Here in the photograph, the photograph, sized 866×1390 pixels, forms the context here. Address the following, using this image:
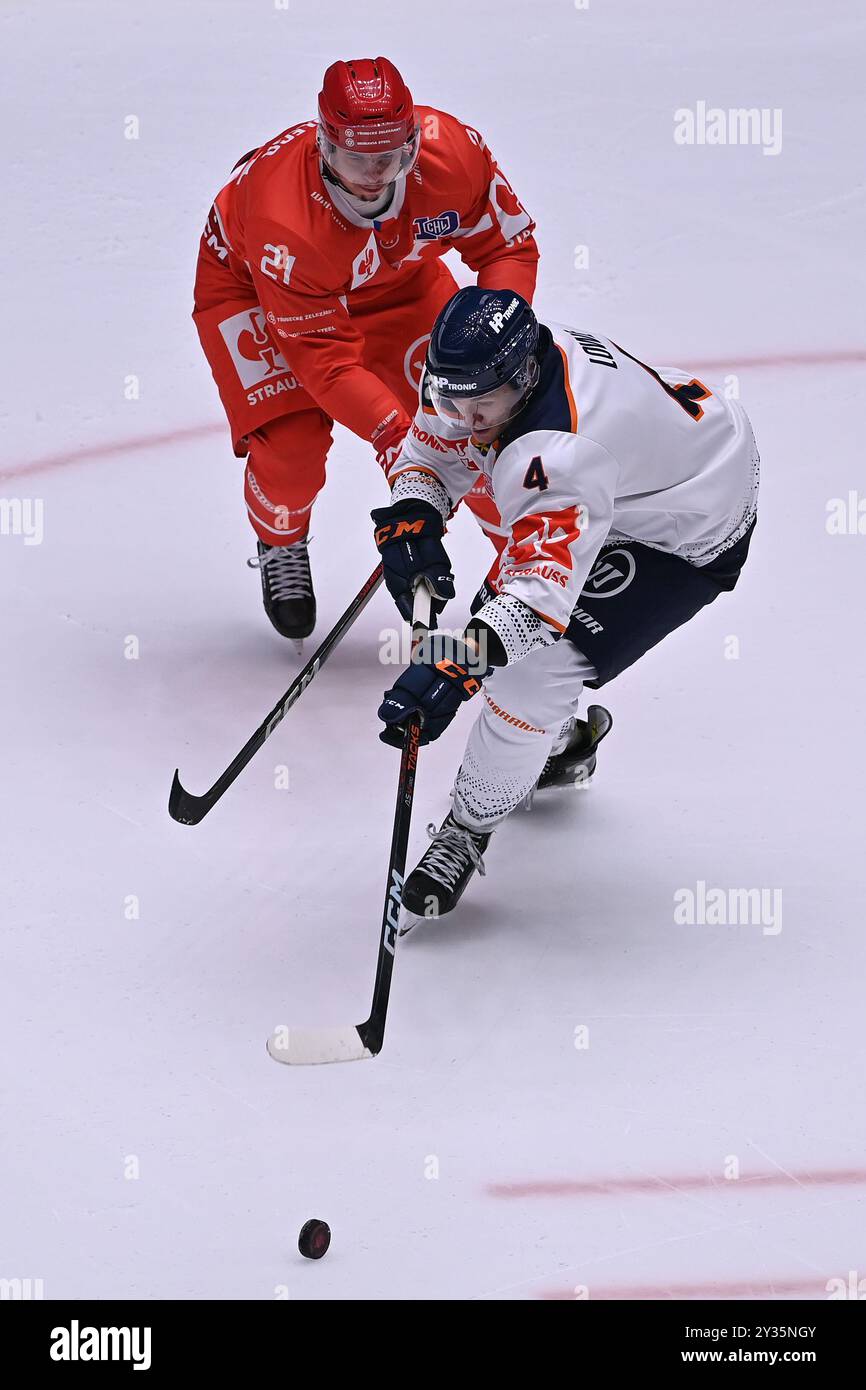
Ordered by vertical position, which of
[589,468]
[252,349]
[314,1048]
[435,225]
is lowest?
[314,1048]

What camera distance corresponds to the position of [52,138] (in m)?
5.92

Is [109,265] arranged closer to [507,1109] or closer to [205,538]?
[205,538]

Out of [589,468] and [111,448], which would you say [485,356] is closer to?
[589,468]

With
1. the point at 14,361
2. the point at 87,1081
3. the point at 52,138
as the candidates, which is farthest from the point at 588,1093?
the point at 52,138

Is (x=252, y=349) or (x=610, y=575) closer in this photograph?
(x=610, y=575)

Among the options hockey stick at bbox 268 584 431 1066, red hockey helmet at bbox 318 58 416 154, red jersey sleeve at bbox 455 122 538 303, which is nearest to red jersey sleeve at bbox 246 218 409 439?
red hockey helmet at bbox 318 58 416 154

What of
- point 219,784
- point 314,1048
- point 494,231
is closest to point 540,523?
point 314,1048

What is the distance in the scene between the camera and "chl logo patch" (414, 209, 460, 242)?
3584 millimetres

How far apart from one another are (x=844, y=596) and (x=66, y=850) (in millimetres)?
1886

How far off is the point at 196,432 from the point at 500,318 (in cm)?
230

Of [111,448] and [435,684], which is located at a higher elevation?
[111,448]

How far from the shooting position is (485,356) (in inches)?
105

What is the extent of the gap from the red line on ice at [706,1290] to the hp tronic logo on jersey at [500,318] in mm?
1370

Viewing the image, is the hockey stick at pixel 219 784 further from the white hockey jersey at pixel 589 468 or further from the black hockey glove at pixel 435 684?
the black hockey glove at pixel 435 684
